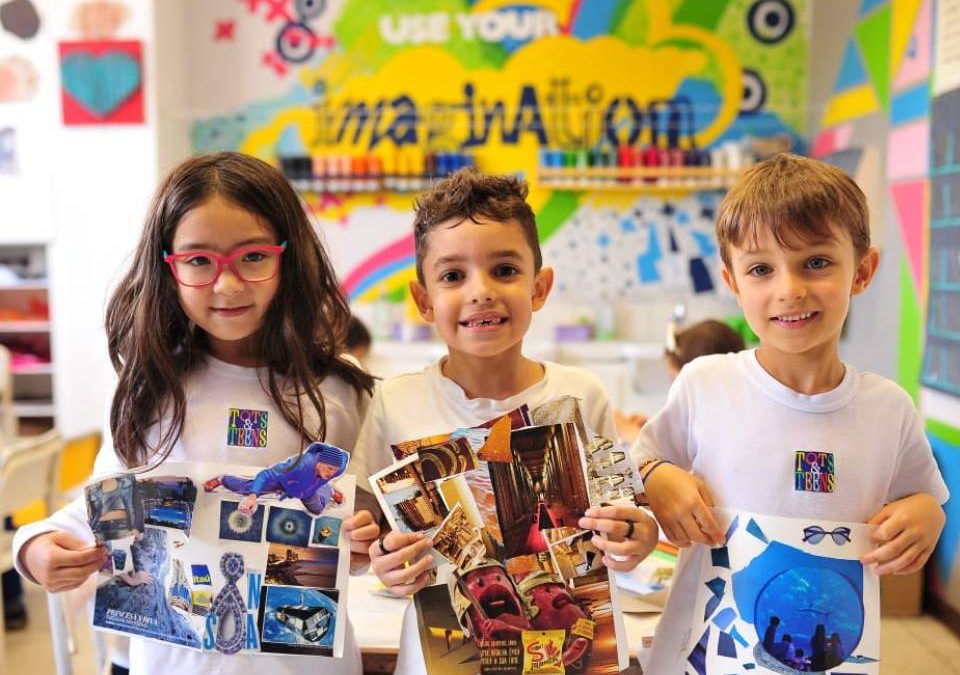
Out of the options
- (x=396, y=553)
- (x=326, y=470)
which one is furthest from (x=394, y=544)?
(x=326, y=470)

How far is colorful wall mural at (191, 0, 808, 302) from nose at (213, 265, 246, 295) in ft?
15.4

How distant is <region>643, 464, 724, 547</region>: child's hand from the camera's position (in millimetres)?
1286

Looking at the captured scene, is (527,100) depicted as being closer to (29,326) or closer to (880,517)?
(29,326)

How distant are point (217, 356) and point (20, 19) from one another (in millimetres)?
5393

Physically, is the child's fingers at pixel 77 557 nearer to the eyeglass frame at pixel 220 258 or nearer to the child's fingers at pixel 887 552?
the eyeglass frame at pixel 220 258

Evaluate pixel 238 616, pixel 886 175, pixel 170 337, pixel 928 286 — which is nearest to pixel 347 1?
pixel 886 175

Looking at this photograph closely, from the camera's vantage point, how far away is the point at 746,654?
1269mm

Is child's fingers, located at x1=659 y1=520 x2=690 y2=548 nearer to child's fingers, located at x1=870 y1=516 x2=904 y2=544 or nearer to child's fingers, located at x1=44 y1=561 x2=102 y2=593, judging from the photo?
child's fingers, located at x1=870 y1=516 x2=904 y2=544

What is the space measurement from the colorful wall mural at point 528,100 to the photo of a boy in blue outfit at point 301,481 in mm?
4821

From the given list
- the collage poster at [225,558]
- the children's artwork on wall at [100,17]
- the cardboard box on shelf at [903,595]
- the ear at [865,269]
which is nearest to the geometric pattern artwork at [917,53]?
the cardboard box on shelf at [903,595]

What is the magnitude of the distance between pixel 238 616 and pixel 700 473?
0.78 meters

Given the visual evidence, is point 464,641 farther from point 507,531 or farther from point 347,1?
point 347,1

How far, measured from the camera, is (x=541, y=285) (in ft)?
4.80

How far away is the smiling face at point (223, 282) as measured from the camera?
1383 millimetres
